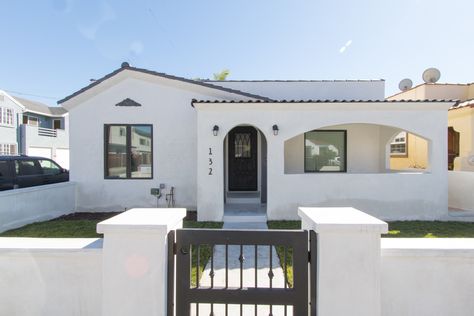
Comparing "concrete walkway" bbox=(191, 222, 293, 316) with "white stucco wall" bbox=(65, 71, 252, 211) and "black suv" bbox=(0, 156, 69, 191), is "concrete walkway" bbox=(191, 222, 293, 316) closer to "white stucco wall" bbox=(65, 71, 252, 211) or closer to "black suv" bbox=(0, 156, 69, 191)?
"white stucco wall" bbox=(65, 71, 252, 211)

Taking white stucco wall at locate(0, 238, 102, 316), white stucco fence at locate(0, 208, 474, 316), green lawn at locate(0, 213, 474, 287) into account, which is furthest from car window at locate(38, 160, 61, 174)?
white stucco wall at locate(0, 238, 102, 316)

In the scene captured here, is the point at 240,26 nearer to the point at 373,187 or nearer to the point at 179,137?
the point at 179,137

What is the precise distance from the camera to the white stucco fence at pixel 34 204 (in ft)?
23.7

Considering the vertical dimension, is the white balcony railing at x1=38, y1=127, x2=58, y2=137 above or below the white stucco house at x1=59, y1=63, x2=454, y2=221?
above

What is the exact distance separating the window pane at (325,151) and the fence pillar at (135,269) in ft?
28.0

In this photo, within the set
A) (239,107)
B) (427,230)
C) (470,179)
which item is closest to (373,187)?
(427,230)

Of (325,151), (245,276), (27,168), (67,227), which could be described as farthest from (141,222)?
(27,168)

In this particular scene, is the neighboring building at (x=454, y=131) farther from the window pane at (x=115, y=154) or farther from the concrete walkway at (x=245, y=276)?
the window pane at (x=115, y=154)

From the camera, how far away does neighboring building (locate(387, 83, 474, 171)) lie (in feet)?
38.1

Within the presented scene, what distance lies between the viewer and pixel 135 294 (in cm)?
242

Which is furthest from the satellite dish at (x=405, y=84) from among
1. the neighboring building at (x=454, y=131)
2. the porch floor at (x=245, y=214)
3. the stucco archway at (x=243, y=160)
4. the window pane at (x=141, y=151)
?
the window pane at (x=141, y=151)

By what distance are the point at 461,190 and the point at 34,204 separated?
45.5 feet

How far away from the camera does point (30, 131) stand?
25.5m

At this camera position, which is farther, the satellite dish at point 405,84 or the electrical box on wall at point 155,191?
the satellite dish at point 405,84
